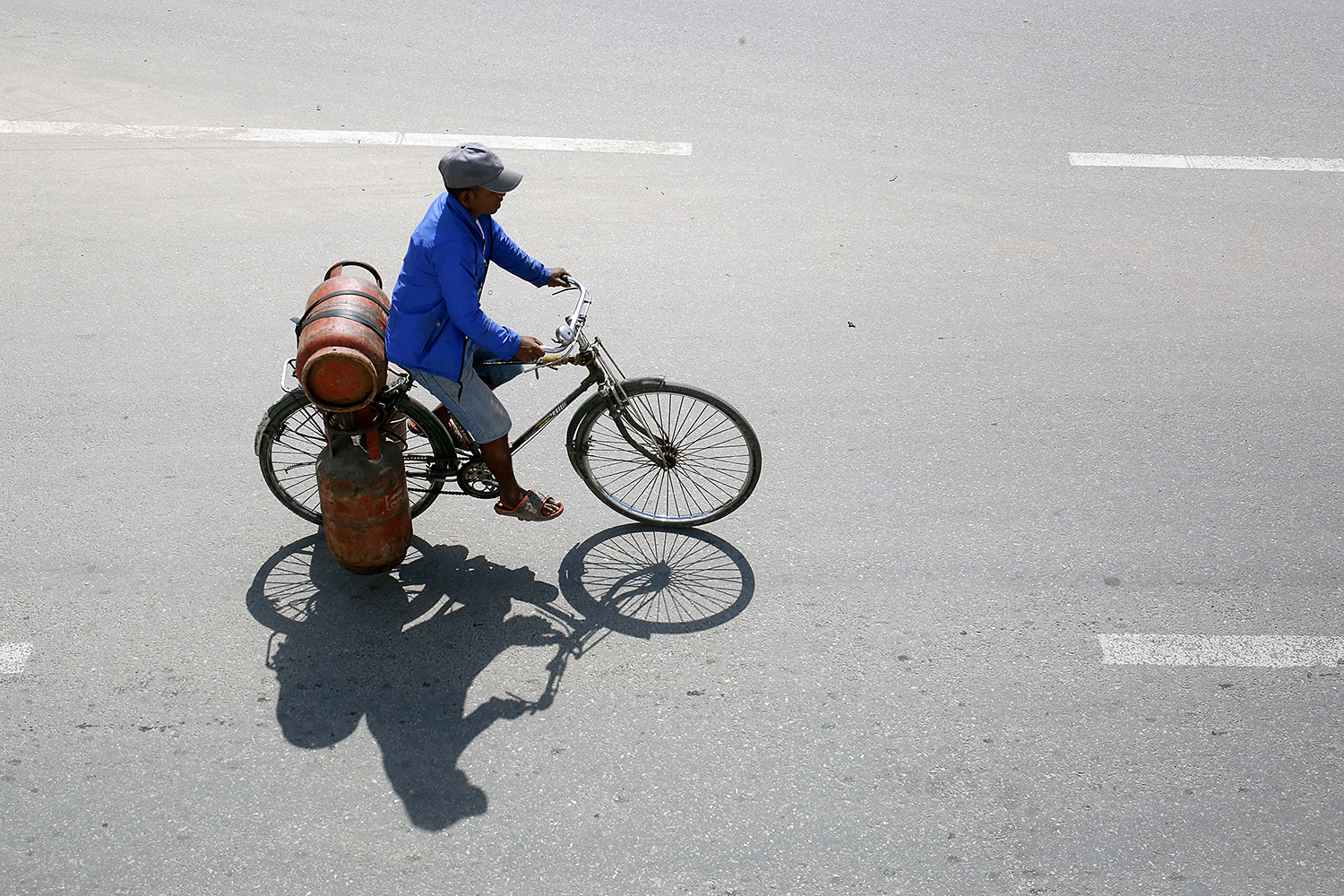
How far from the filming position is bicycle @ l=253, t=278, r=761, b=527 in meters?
4.53

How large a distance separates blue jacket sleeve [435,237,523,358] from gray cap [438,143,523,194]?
25 centimetres

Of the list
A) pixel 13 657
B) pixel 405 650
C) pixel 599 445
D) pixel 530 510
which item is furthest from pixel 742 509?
pixel 13 657

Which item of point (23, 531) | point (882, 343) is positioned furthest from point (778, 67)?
point (23, 531)

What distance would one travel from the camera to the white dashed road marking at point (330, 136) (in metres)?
8.02

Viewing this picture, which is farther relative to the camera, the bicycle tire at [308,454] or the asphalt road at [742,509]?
the bicycle tire at [308,454]

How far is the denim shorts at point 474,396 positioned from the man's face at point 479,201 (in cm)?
52

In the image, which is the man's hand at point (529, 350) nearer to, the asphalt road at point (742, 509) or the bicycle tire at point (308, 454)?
the bicycle tire at point (308, 454)

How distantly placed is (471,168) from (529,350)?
0.74m

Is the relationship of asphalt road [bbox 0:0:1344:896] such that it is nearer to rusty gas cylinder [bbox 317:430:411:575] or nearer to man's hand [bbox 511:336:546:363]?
rusty gas cylinder [bbox 317:430:411:575]

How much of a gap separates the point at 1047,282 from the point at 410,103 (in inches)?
198

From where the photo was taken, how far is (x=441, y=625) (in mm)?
4461

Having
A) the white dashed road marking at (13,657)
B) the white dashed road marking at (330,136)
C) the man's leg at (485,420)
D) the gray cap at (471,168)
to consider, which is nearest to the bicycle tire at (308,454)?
the man's leg at (485,420)

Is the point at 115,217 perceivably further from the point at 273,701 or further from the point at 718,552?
the point at 718,552

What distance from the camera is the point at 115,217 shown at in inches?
281
